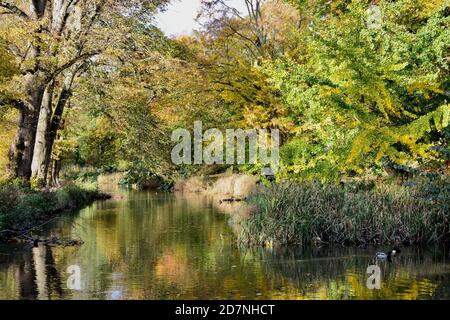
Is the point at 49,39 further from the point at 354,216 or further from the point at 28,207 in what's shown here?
the point at 354,216

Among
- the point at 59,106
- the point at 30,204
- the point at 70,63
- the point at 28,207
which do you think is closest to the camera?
the point at 28,207

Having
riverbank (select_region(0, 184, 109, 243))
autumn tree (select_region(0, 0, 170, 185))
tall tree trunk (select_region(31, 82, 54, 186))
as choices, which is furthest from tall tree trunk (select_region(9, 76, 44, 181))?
tall tree trunk (select_region(31, 82, 54, 186))

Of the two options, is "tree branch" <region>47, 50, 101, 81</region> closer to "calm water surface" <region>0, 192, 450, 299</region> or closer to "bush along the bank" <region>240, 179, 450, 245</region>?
"calm water surface" <region>0, 192, 450, 299</region>

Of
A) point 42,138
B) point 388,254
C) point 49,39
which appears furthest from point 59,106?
point 388,254

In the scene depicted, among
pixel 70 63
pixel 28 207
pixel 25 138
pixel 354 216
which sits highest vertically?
pixel 70 63

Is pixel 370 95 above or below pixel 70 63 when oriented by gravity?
below

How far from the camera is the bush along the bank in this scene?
13.6 metres

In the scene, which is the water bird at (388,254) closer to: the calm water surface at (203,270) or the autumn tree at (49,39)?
the calm water surface at (203,270)

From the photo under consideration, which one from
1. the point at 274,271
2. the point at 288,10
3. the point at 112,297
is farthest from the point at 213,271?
the point at 288,10

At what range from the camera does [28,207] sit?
1653 centimetres

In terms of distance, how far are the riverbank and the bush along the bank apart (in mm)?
5512

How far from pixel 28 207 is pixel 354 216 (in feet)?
27.9

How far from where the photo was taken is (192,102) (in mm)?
22688

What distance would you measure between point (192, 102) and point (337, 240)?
1030cm
